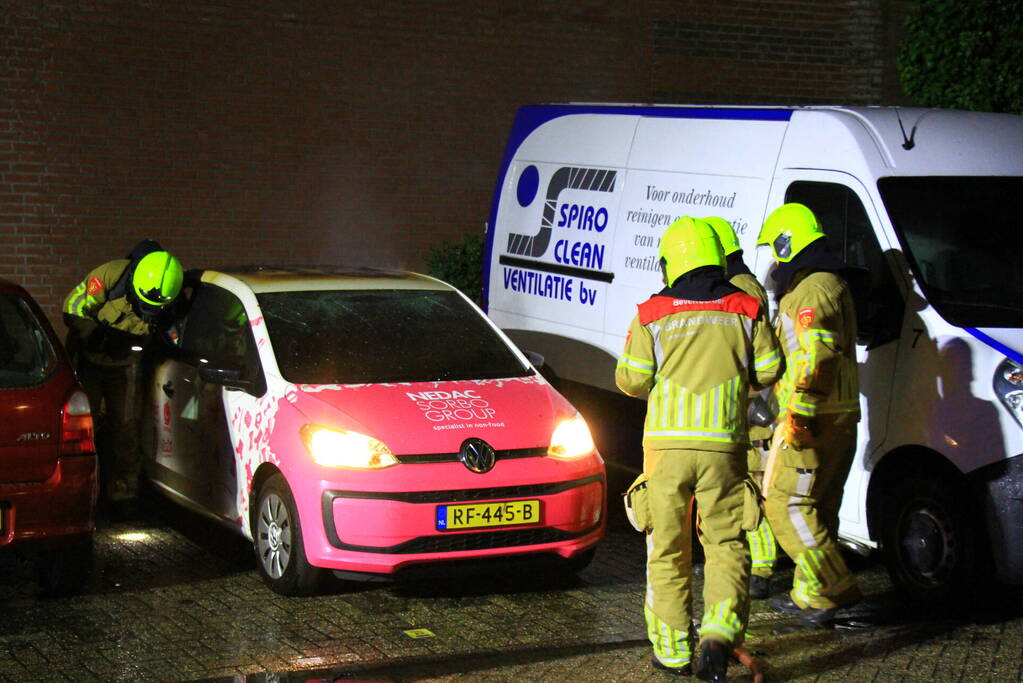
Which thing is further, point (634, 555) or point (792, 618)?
point (634, 555)

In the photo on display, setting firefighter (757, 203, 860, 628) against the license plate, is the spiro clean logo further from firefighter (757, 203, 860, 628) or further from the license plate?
the license plate

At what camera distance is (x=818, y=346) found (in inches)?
247

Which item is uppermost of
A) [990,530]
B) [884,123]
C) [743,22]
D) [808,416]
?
[743,22]

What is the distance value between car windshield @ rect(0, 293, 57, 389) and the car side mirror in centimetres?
78

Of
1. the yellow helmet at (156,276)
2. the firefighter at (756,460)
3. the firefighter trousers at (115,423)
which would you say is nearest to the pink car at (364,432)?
the yellow helmet at (156,276)

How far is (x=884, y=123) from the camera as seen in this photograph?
7.48 metres

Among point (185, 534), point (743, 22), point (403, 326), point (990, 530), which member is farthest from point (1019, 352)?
point (743, 22)

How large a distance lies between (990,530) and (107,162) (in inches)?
327

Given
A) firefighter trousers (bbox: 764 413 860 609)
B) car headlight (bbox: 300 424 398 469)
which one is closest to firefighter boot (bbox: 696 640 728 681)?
firefighter trousers (bbox: 764 413 860 609)

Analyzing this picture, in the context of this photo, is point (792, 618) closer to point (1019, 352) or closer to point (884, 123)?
point (1019, 352)

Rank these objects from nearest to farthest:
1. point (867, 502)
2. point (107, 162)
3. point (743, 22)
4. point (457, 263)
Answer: point (867, 502)
point (107, 162)
point (457, 263)
point (743, 22)

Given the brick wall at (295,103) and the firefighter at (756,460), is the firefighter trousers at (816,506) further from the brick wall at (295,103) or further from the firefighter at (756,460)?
the brick wall at (295,103)

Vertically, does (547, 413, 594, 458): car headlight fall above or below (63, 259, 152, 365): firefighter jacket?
below

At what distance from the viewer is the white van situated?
6543 millimetres
